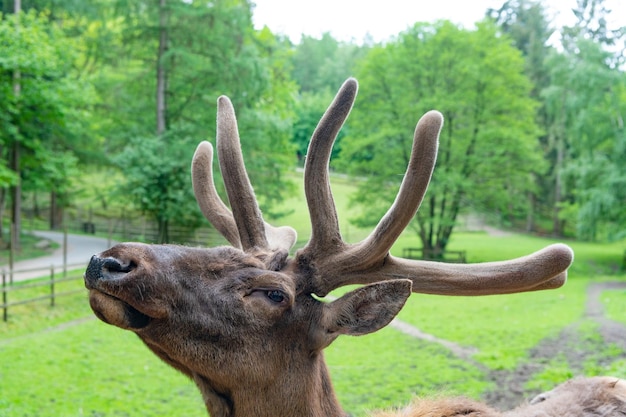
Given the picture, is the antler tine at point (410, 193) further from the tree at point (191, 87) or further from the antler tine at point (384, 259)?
the tree at point (191, 87)

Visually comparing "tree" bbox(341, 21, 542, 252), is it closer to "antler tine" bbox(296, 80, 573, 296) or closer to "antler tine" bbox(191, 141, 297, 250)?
"antler tine" bbox(191, 141, 297, 250)

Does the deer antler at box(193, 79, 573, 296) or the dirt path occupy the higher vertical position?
the deer antler at box(193, 79, 573, 296)

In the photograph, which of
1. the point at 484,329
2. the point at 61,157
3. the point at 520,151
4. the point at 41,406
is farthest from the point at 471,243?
the point at 41,406

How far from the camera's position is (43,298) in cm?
1286

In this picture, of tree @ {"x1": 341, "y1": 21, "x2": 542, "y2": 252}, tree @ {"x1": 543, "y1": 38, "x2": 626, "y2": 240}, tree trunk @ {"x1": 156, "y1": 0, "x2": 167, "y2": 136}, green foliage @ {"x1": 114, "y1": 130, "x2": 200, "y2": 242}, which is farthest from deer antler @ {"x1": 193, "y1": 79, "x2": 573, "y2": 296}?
tree @ {"x1": 543, "y1": 38, "x2": 626, "y2": 240}

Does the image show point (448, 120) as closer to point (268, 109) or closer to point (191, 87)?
point (268, 109)

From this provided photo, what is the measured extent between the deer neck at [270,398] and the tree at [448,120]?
71.0 ft

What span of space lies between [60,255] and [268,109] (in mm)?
10100

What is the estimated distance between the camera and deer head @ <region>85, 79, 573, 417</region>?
243cm

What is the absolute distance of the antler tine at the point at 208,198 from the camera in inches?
144

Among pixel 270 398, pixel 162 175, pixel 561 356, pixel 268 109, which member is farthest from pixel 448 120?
pixel 270 398

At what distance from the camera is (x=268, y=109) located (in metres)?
23.4

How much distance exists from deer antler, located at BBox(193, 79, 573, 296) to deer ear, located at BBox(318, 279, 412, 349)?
235 millimetres

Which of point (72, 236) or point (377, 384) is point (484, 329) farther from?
point (72, 236)
